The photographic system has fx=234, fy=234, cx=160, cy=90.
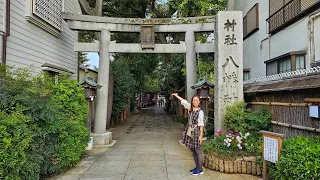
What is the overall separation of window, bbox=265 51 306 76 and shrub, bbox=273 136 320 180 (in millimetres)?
6226

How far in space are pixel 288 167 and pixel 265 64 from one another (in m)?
9.36

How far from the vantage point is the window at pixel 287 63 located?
31.3ft

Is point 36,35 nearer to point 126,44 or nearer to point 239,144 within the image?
point 126,44

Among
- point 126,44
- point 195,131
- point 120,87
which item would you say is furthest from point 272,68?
point 120,87

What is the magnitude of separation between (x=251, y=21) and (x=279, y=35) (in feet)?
10.4

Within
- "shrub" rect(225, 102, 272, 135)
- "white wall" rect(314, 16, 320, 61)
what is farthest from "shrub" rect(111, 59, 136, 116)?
"white wall" rect(314, 16, 320, 61)

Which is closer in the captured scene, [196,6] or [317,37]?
[317,37]

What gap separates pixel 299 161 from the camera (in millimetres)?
3951

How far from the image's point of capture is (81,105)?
25.0 ft

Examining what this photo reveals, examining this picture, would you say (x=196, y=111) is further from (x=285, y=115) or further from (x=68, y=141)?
(x=68, y=141)

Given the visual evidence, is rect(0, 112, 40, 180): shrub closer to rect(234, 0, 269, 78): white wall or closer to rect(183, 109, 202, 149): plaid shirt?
rect(183, 109, 202, 149): plaid shirt

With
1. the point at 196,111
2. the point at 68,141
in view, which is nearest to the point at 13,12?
the point at 68,141

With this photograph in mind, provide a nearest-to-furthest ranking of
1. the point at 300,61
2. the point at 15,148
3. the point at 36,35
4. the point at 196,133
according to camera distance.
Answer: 1. the point at 15,148
2. the point at 196,133
3. the point at 36,35
4. the point at 300,61

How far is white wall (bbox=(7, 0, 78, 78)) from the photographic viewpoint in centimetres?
760
